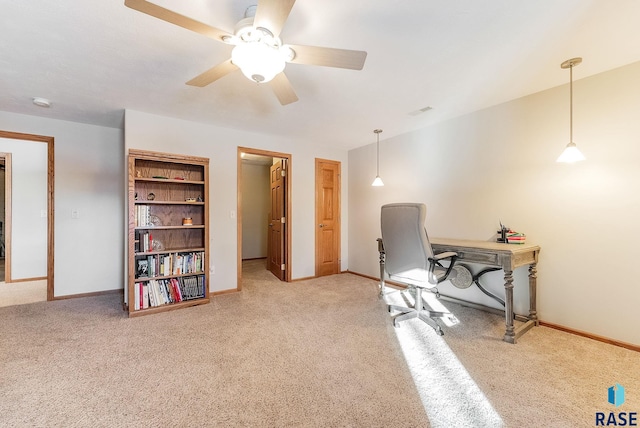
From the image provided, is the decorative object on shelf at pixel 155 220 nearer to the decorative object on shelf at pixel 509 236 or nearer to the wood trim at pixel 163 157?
the wood trim at pixel 163 157

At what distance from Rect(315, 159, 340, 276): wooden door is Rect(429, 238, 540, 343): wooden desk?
7.22 ft

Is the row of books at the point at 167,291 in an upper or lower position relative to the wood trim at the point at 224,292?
upper

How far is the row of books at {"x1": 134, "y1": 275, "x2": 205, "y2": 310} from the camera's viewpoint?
9.70 ft

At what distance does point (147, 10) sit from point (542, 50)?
100 inches

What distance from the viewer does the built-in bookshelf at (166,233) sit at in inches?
116

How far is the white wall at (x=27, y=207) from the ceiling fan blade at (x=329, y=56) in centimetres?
521

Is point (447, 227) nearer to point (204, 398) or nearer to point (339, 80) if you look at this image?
point (339, 80)

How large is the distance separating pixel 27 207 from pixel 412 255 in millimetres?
6023

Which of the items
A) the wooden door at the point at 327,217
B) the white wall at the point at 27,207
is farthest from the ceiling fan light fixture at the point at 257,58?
the white wall at the point at 27,207

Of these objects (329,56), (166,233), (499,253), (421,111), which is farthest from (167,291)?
(421,111)

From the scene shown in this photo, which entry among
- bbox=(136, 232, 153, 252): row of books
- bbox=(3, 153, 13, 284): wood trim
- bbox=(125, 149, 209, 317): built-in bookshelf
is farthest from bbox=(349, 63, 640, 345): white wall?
bbox=(3, 153, 13, 284): wood trim

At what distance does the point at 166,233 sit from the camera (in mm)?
3402

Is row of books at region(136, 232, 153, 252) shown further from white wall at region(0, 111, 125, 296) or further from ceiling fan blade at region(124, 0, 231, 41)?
ceiling fan blade at region(124, 0, 231, 41)

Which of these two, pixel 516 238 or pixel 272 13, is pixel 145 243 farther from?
pixel 516 238
